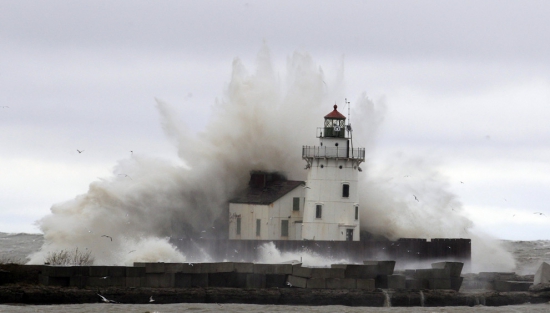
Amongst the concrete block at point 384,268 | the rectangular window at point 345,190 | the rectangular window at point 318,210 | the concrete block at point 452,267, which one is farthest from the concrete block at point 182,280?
the rectangular window at point 345,190

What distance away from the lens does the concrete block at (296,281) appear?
34375 mm

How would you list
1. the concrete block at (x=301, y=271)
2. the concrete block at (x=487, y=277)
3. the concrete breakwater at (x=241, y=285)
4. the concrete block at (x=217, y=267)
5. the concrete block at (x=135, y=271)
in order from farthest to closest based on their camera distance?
the concrete block at (x=487, y=277)
the concrete block at (x=217, y=267)
the concrete block at (x=301, y=271)
the concrete block at (x=135, y=271)
the concrete breakwater at (x=241, y=285)

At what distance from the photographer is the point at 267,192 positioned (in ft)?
155

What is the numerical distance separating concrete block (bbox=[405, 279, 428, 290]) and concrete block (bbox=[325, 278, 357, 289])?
82.6 inches

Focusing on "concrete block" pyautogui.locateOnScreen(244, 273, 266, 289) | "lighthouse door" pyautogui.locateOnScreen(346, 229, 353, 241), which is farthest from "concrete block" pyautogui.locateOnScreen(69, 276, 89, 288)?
"lighthouse door" pyautogui.locateOnScreen(346, 229, 353, 241)

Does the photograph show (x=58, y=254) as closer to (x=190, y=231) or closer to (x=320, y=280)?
(x=190, y=231)

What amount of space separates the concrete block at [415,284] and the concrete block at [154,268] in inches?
300

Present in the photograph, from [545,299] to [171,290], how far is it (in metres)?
11.9

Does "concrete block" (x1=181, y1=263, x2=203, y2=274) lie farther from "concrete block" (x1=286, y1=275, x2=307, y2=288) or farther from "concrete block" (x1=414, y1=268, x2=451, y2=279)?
"concrete block" (x1=414, y1=268, x2=451, y2=279)

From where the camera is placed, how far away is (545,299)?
36.0 m

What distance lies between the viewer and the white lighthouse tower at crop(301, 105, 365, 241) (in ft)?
143

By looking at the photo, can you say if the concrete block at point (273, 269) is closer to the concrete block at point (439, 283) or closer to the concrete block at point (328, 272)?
the concrete block at point (328, 272)

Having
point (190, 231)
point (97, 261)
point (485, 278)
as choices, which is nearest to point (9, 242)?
point (190, 231)

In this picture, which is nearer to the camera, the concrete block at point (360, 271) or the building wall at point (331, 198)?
the concrete block at point (360, 271)
